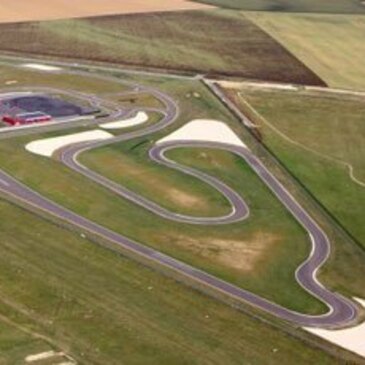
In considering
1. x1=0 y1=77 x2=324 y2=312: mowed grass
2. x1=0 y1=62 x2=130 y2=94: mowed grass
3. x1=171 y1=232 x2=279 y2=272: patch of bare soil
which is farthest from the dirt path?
x1=171 y1=232 x2=279 y2=272: patch of bare soil

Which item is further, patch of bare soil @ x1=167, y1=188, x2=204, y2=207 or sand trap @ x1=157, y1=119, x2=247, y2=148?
sand trap @ x1=157, y1=119, x2=247, y2=148

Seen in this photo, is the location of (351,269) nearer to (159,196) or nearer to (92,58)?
(159,196)

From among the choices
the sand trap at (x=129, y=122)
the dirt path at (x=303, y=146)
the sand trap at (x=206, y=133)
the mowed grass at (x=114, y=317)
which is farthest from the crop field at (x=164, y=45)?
the mowed grass at (x=114, y=317)

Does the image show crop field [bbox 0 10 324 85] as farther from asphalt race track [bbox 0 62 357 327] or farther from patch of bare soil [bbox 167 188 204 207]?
patch of bare soil [bbox 167 188 204 207]

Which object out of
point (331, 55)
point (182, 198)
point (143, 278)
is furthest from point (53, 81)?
point (143, 278)

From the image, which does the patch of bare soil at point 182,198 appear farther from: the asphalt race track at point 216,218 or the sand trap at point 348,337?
the sand trap at point 348,337
